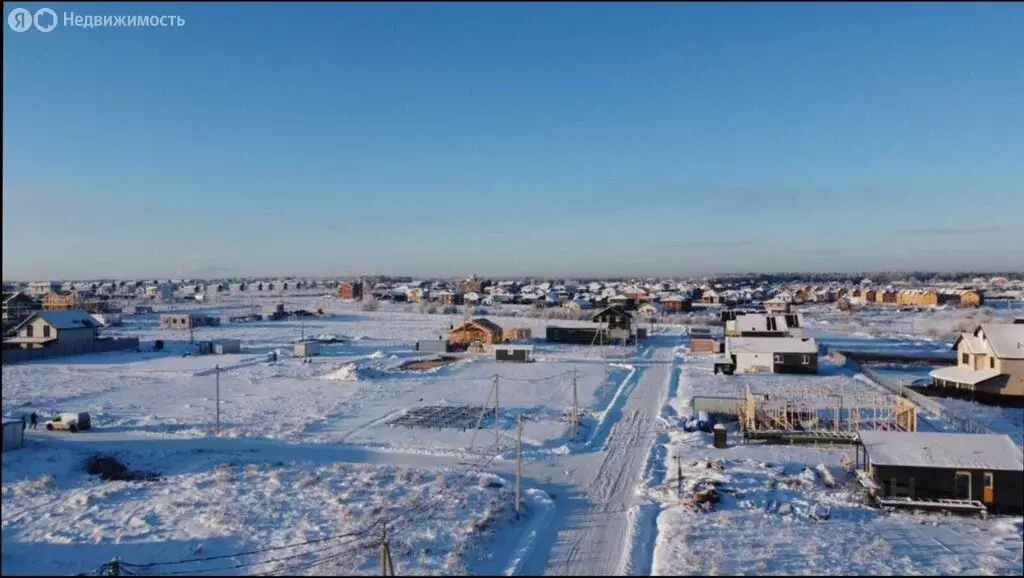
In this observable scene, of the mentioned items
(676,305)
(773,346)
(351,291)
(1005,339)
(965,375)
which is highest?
(1005,339)

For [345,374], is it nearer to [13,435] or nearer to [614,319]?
[13,435]

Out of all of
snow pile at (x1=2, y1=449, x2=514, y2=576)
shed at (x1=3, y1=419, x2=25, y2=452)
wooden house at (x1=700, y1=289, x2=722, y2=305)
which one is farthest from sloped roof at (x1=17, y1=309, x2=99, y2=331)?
wooden house at (x1=700, y1=289, x2=722, y2=305)

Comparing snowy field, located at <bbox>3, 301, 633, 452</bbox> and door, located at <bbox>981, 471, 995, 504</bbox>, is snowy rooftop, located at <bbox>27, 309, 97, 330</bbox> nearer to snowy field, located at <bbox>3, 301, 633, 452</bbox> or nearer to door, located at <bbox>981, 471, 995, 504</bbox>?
snowy field, located at <bbox>3, 301, 633, 452</bbox>

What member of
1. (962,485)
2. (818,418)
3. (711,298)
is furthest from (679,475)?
(711,298)

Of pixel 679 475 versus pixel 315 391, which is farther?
pixel 315 391

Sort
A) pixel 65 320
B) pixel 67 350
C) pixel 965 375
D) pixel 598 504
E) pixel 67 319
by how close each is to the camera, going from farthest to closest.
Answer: pixel 67 319
pixel 65 320
pixel 67 350
pixel 965 375
pixel 598 504

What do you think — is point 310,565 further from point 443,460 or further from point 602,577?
point 443,460
